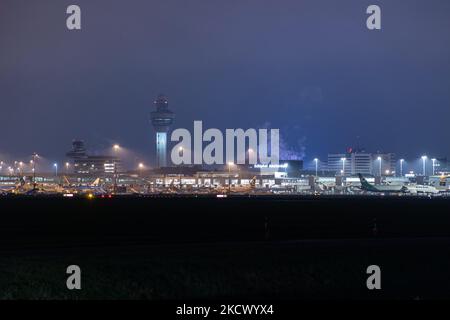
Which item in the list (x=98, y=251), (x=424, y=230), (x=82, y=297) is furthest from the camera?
(x=424, y=230)

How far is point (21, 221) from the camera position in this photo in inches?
3196

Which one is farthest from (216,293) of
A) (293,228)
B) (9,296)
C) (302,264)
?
(293,228)

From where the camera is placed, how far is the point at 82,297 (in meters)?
35.1

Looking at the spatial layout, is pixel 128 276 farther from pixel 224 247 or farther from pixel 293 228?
pixel 293 228

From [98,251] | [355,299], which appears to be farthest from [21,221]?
[355,299]

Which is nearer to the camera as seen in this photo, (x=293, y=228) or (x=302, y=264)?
(x=302, y=264)

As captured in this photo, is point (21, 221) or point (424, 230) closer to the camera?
point (424, 230)

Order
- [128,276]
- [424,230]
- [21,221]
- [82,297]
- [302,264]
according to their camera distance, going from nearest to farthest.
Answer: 1. [82,297]
2. [128,276]
3. [302,264]
4. [424,230]
5. [21,221]
